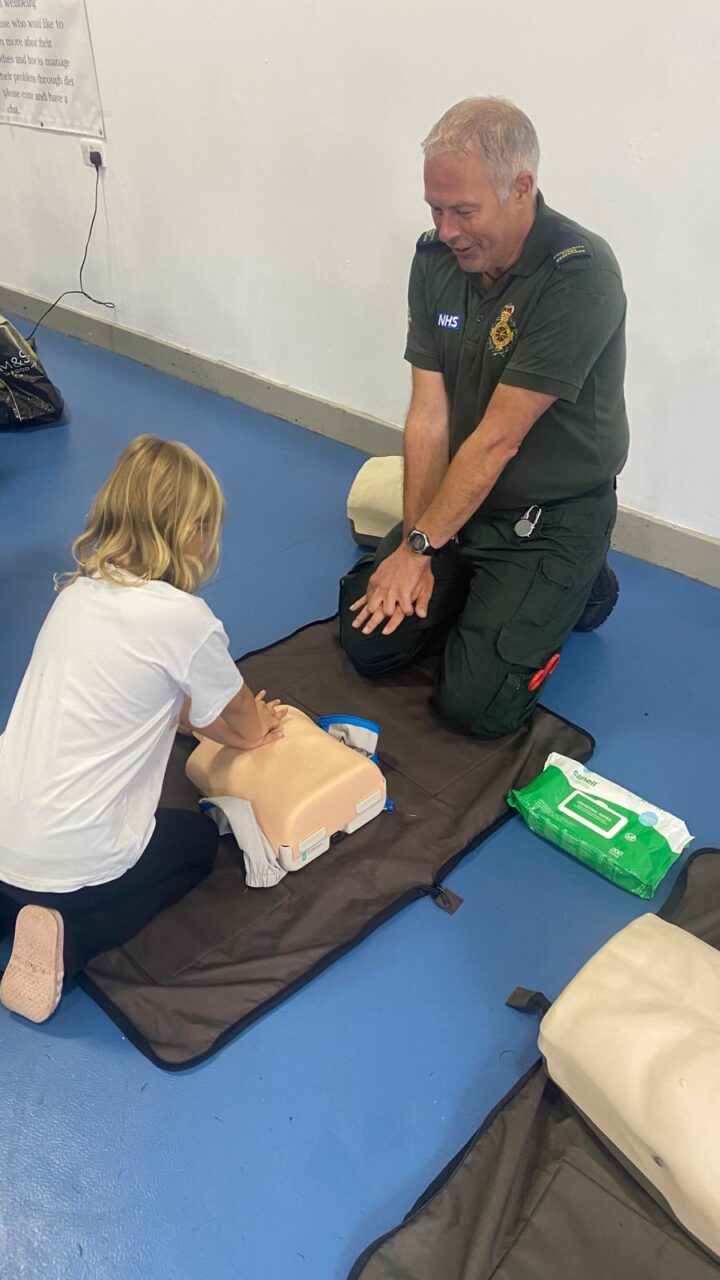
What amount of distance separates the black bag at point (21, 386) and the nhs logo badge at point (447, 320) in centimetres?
197

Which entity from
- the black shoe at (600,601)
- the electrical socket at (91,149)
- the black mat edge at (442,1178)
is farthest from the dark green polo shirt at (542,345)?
the electrical socket at (91,149)

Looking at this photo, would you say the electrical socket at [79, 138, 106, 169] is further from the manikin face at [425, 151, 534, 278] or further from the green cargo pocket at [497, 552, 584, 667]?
the green cargo pocket at [497, 552, 584, 667]

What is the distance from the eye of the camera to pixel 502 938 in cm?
152

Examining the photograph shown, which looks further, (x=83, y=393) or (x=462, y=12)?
(x=83, y=393)

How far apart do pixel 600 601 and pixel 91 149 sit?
10.2 ft

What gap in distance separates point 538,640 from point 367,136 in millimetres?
1833

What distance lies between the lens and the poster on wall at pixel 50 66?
11.6 ft

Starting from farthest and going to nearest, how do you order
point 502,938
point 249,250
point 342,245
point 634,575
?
1. point 249,250
2. point 342,245
3. point 634,575
4. point 502,938

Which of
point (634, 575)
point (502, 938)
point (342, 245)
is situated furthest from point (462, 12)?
point (502, 938)

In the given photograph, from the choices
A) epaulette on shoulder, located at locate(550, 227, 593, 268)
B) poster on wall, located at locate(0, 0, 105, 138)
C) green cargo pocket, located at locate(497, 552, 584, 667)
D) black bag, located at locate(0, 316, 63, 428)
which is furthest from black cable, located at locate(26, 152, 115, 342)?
green cargo pocket, located at locate(497, 552, 584, 667)

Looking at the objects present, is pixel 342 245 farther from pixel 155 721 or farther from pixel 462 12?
pixel 155 721

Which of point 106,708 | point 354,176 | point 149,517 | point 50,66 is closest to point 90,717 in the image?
point 106,708

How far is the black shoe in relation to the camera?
2234mm

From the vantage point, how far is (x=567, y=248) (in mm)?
1736
